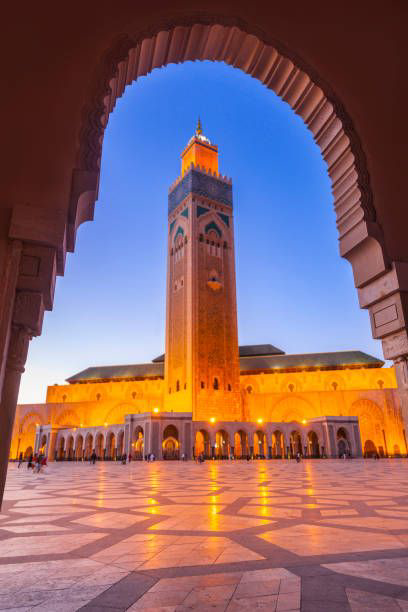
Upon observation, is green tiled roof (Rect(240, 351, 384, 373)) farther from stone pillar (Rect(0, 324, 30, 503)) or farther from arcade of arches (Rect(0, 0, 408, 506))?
stone pillar (Rect(0, 324, 30, 503))

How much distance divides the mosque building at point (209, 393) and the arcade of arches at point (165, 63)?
2671 centimetres

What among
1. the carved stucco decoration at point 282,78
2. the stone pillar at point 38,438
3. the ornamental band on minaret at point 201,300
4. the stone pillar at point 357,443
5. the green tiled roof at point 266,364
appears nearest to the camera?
the carved stucco decoration at point 282,78

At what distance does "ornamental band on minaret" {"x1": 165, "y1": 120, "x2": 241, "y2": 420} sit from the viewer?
112 feet

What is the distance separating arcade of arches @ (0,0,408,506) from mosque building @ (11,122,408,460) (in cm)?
2671

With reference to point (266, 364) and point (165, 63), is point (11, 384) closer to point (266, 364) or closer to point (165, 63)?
point (165, 63)

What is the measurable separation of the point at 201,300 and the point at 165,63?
1272 inches

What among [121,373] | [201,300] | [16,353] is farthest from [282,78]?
[121,373]

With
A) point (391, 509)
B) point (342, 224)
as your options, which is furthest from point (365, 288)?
point (391, 509)

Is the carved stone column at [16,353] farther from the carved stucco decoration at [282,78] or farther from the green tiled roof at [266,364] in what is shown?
the green tiled roof at [266,364]

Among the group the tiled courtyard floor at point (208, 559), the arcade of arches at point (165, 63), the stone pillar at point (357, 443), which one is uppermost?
the arcade of arches at point (165, 63)

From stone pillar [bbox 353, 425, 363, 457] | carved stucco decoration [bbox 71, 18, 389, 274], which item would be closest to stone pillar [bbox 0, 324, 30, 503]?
carved stucco decoration [bbox 71, 18, 389, 274]

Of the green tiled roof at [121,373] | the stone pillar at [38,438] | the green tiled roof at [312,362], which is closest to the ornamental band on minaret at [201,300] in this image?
the green tiled roof at [312,362]

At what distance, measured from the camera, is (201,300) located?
35656mm

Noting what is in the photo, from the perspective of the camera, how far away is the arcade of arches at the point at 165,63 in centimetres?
229
